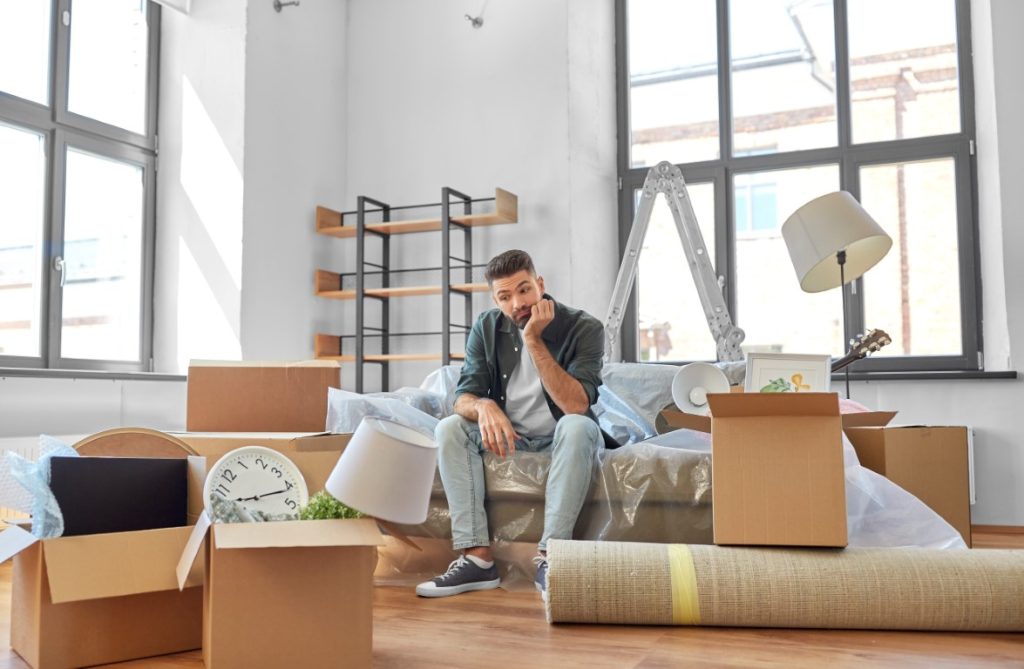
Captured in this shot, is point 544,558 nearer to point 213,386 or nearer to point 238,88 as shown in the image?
point 213,386

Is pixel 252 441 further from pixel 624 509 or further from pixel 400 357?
pixel 400 357

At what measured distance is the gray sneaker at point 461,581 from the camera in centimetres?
221

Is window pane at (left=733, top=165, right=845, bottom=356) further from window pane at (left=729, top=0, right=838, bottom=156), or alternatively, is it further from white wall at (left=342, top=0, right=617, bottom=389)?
white wall at (left=342, top=0, right=617, bottom=389)

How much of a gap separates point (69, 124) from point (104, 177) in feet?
0.93

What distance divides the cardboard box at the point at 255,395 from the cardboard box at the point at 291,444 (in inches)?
3.0

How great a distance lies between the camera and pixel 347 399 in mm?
2629

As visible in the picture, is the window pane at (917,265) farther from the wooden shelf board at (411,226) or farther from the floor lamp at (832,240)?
the wooden shelf board at (411,226)

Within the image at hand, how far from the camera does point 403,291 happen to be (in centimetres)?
450

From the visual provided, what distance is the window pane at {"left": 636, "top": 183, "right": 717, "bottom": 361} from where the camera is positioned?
4555mm

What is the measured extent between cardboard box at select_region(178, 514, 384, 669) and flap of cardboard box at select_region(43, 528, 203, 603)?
0.06 m

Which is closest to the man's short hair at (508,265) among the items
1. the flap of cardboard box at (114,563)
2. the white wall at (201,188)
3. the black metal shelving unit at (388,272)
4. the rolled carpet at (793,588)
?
the rolled carpet at (793,588)

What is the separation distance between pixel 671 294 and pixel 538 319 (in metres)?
2.32

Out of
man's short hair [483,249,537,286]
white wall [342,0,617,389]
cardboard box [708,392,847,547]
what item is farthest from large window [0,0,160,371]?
cardboard box [708,392,847,547]

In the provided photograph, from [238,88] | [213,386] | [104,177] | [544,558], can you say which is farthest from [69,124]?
[544,558]
